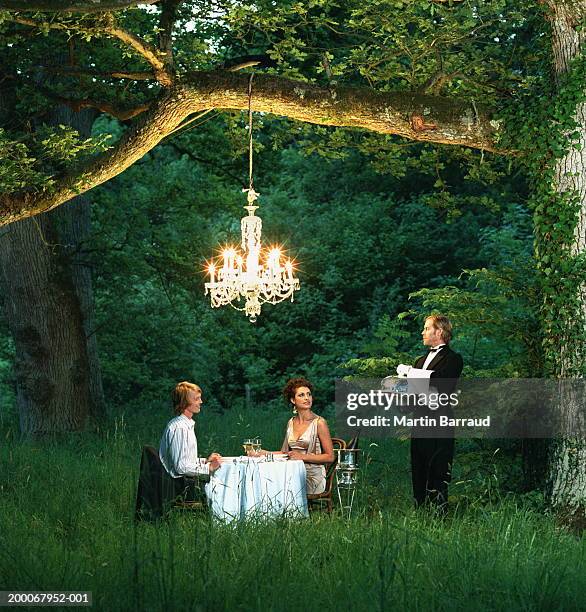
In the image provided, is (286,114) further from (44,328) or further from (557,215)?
(44,328)

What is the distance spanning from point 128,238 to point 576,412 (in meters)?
7.68

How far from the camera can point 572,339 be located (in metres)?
8.43

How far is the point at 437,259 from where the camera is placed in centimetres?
2184

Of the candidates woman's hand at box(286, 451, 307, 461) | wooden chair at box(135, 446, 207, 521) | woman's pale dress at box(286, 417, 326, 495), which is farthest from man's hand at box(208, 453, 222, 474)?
woman's pale dress at box(286, 417, 326, 495)

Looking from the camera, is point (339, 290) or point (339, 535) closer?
point (339, 535)

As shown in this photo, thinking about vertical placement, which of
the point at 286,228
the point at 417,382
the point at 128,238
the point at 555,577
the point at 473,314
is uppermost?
the point at 286,228

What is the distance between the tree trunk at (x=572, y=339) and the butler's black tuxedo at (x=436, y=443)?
844 mm

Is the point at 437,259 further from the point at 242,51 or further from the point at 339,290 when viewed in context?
the point at 242,51

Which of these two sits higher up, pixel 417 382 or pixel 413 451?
pixel 417 382

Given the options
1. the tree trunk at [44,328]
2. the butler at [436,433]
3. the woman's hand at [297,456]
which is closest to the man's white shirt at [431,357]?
the butler at [436,433]

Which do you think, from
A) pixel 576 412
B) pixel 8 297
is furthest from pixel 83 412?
pixel 576 412

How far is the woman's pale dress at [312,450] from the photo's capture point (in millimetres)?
8898

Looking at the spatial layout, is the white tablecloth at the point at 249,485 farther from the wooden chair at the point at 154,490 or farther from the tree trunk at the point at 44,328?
the tree trunk at the point at 44,328

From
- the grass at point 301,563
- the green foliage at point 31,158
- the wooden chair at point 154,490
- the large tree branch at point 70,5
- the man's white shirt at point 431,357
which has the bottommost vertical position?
the grass at point 301,563
